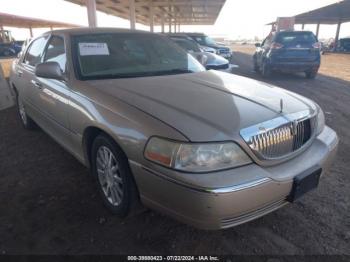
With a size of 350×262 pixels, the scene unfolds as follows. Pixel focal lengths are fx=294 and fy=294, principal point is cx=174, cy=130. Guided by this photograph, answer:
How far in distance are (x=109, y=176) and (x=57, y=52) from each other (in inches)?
65.1

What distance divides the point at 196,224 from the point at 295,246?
36.1 inches

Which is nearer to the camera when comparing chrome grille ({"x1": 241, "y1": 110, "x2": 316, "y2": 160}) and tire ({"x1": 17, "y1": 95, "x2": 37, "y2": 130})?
chrome grille ({"x1": 241, "y1": 110, "x2": 316, "y2": 160})

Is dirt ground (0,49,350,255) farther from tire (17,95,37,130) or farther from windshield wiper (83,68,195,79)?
tire (17,95,37,130)

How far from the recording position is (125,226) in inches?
98.2

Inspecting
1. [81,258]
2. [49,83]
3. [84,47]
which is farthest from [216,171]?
[49,83]

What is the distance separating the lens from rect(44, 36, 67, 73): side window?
9.96 feet

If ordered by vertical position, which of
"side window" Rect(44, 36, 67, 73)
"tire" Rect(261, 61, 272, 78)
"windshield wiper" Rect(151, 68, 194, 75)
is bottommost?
"tire" Rect(261, 61, 272, 78)

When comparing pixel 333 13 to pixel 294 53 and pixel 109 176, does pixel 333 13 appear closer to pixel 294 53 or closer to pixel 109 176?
pixel 294 53

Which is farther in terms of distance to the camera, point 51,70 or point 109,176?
point 51,70

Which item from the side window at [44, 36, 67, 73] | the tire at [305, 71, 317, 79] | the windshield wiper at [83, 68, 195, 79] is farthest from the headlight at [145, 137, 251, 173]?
the tire at [305, 71, 317, 79]

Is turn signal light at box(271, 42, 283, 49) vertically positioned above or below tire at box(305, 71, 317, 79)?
above

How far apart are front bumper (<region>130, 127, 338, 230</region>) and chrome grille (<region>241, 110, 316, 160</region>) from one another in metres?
0.10

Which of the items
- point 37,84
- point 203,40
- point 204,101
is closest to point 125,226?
point 204,101

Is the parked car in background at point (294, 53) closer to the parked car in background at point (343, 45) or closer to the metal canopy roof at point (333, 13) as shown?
the metal canopy roof at point (333, 13)
